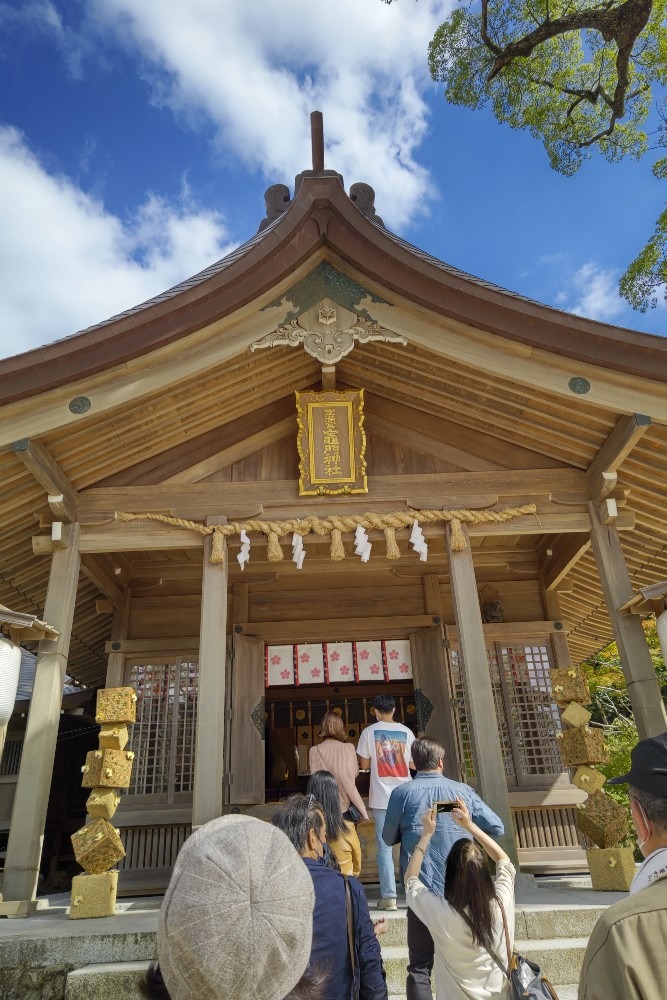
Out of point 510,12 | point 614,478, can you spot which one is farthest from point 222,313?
point 510,12

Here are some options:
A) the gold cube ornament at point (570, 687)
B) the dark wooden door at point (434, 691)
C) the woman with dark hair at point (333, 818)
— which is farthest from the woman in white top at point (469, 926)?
the dark wooden door at point (434, 691)

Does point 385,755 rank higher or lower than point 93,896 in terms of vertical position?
higher

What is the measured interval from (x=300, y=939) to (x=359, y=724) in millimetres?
11533

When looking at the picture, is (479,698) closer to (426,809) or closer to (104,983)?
(426,809)

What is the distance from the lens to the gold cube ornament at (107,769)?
541 centimetres

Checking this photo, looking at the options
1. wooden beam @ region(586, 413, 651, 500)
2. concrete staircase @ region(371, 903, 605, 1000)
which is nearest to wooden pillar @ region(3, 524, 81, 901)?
concrete staircase @ region(371, 903, 605, 1000)

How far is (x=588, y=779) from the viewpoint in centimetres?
564

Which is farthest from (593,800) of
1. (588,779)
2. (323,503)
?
(323,503)

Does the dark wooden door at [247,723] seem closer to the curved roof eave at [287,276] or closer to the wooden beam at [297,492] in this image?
the wooden beam at [297,492]

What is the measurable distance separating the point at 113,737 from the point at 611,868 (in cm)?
416

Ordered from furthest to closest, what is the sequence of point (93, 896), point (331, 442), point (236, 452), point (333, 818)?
1. point (236, 452)
2. point (331, 442)
3. point (93, 896)
4. point (333, 818)

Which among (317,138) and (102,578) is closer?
(317,138)

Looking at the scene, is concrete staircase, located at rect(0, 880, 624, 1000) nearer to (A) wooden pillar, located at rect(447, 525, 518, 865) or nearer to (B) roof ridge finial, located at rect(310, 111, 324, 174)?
(A) wooden pillar, located at rect(447, 525, 518, 865)

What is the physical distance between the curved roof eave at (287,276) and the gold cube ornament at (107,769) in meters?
3.14
